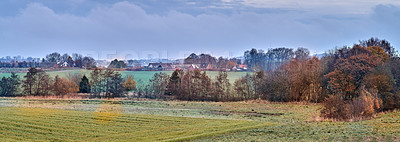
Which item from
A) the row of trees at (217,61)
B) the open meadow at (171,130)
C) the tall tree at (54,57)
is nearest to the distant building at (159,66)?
the row of trees at (217,61)

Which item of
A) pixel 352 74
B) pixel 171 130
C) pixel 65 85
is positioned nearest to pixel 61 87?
pixel 65 85

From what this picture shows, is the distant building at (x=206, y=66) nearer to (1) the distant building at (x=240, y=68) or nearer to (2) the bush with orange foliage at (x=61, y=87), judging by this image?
(1) the distant building at (x=240, y=68)

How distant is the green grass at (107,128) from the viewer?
20359mm

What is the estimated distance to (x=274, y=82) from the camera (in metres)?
53.2

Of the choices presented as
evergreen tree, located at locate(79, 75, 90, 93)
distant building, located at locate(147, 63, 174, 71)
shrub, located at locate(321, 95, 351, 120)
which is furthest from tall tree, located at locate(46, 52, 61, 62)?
shrub, located at locate(321, 95, 351, 120)

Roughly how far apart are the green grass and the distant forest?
18.5 m

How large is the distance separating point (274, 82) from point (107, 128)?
1348 inches

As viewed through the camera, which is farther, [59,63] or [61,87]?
[59,63]

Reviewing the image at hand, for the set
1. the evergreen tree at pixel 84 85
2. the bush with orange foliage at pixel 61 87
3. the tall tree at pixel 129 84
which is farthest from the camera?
the evergreen tree at pixel 84 85

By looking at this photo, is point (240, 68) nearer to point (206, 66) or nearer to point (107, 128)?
point (206, 66)

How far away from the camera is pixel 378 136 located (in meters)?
16.6

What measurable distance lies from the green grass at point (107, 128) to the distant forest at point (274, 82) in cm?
1848

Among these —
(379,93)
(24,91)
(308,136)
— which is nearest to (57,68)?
(24,91)

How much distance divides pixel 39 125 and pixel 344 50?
44079mm
